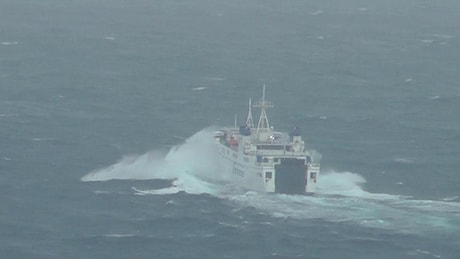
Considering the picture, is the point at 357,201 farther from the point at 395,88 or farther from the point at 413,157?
the point at 395,88

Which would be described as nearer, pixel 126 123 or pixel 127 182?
pixel 127 182

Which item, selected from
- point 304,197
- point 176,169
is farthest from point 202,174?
point 304,197

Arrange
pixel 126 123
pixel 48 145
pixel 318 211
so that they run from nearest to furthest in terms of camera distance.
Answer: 1. pixel 318 211
2. pixel 48 145
3. pixel 126 123

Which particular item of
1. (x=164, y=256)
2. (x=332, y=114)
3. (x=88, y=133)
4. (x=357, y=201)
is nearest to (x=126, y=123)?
(x=88, y=133)

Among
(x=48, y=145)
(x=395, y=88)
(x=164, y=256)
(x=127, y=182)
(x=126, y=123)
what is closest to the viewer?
(x=164, y=256)

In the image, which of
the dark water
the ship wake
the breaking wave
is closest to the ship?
the breaking wave

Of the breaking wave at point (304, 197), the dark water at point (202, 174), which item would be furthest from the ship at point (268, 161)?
the dark water at point (202, 174)

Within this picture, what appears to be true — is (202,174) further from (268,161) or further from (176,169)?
(268,161)

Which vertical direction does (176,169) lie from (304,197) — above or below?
above
